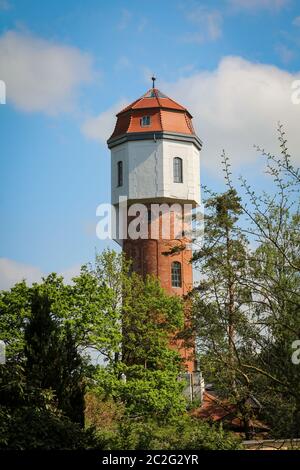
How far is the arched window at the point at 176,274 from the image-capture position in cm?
4191

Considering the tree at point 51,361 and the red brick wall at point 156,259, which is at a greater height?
the red brick wall at point 156,259

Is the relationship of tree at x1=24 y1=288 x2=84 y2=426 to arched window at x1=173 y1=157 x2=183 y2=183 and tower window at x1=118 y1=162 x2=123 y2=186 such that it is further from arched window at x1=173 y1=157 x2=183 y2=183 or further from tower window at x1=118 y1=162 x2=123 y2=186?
tower window at x1=118 y1=162 x2=123 y2=186

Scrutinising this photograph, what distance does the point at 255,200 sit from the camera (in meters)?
10.2

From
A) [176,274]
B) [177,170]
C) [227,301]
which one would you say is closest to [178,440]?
[227,301]

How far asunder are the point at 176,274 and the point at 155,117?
→ 31.2 ft

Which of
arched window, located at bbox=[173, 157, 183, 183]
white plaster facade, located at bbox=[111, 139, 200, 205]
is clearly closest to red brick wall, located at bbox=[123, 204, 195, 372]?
white plaster facade, located at bbox=[111, 139, 200, 205]

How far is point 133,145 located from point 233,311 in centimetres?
3151

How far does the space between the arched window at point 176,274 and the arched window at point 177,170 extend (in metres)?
4.89

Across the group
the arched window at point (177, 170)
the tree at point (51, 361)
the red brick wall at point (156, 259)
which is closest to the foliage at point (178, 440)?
the tree at point (51, 361)

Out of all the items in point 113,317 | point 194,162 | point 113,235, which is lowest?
point 113,317

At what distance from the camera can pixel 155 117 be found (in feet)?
142

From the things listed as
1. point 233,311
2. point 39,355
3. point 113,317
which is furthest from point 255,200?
point 113,317

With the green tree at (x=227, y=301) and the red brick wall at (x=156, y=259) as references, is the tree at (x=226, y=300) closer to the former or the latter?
the green tree at (x=227, y=301)
